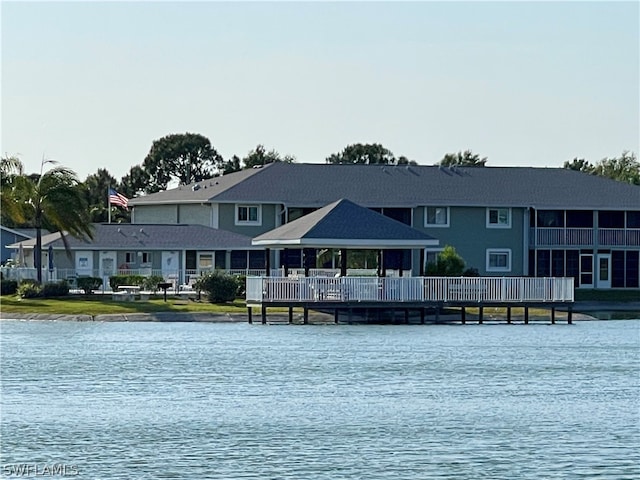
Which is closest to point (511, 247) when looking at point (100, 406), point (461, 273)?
point (461, 273)

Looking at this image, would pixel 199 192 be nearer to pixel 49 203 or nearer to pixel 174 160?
pixel 49 203

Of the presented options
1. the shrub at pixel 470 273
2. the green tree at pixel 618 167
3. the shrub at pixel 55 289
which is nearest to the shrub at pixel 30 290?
the shrub at pixel 55 289

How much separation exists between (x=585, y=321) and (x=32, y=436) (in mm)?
42547

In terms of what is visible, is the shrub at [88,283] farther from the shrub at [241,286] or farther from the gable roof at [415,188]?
the gable roof at [415,188]

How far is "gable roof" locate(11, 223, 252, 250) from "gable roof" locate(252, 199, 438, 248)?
13.6 meters

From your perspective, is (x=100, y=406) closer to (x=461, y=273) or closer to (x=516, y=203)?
(x=461, y=273)

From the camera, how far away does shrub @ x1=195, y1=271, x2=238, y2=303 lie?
71375mm

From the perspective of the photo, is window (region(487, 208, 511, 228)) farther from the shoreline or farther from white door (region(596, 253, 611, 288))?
the shoreline

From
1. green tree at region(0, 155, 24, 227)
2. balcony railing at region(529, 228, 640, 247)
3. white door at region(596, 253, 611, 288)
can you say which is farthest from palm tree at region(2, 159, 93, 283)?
white door at region(596, 253, 611, 288)

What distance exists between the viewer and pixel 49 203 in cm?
7775

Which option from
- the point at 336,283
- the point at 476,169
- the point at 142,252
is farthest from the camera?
the point at 476,169

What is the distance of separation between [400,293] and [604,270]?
25510mm

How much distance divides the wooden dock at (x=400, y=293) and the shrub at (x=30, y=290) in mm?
13807

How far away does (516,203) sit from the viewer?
86.1 meters
